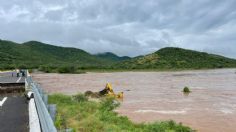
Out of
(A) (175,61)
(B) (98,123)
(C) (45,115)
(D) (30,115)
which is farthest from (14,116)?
(A) (175,61)

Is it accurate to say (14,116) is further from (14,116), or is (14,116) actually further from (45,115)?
(45,115)

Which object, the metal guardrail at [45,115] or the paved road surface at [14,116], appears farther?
the paved road surface at [14,116]

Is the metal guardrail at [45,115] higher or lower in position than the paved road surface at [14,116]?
higher

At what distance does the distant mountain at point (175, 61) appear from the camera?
130 meters

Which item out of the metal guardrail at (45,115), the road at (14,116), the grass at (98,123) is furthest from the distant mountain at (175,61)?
the metal guardrail at (45,115)

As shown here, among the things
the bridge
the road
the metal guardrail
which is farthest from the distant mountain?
the metal guardrail

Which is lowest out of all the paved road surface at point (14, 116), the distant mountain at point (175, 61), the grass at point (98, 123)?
the grass at point (98, 123)

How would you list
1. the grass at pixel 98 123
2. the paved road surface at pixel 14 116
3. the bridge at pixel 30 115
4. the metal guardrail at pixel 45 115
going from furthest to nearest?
the grass at pixel 98 123 → the paved road surface at pixel 14 116 → the bridge at pixel 30 115 → the metal guardrail at pixel 45 115

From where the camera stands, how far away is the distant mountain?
130 meters

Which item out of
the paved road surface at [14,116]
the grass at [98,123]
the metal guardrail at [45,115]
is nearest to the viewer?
the metal guardrail at [45,115]

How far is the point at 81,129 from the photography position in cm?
1142

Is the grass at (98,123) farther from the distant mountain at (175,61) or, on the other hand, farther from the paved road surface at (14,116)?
the distant mountain at (175,61)

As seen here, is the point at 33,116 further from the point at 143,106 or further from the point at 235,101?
the point at 235,101

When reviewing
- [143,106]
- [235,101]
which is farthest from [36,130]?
[235,101]
